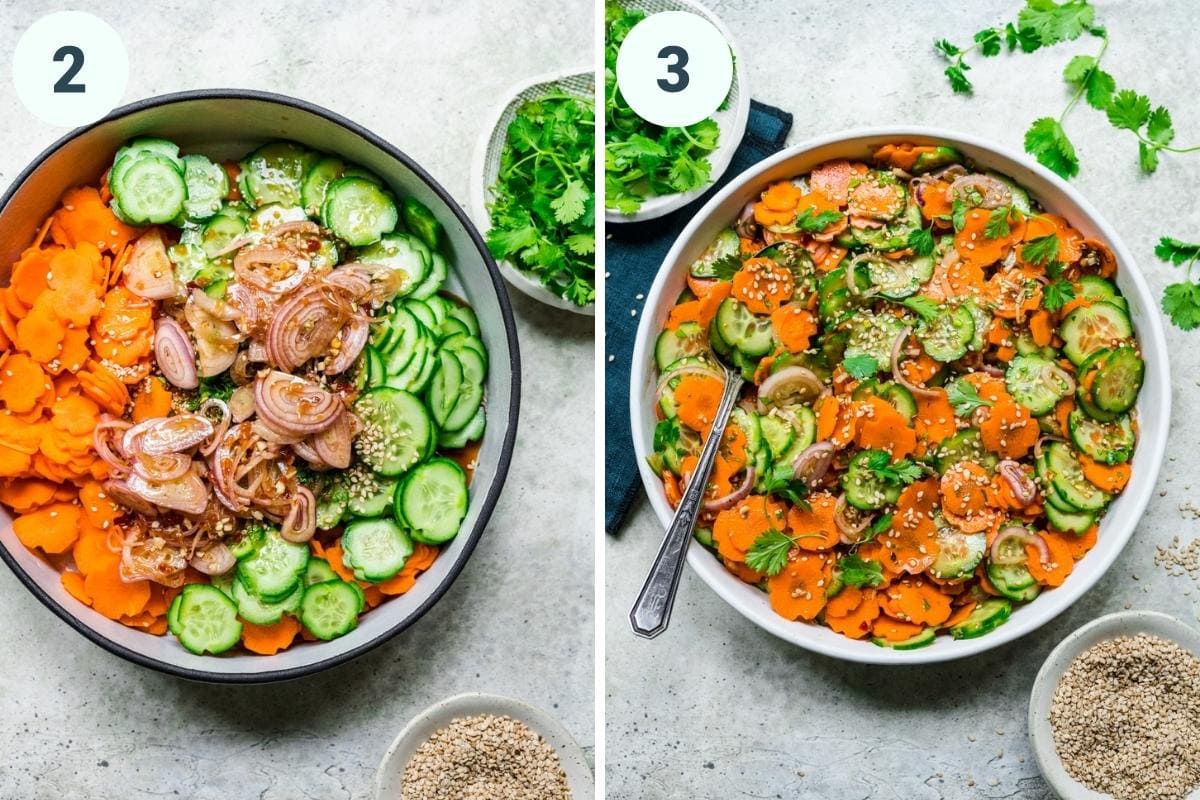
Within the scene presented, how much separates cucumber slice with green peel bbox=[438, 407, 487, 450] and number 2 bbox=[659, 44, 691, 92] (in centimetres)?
89

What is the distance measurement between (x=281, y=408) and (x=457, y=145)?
834 mm

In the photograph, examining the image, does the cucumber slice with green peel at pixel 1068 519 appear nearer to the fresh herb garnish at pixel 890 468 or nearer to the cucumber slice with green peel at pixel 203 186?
the fresh herb garnish at pixel 890 468

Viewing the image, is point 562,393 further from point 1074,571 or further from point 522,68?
point 1074,571

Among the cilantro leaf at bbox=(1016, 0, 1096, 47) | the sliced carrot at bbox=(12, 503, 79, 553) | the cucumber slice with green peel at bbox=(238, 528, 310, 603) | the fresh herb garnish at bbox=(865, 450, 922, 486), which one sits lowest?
the cucumber slice with green peel at bbox=(238, 528, 310, 603)

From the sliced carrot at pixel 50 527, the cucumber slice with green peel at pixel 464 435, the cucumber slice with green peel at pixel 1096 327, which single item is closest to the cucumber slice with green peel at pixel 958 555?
the cucumber slice with green peel at pixel 1096 327

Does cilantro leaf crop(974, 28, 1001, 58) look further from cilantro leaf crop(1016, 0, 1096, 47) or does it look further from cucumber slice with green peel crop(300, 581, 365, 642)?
cucumber slice with green peel crop(300, 581, 365, 642)

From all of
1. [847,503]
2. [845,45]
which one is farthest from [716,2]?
[847,503]

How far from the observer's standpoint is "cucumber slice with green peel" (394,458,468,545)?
2.33m

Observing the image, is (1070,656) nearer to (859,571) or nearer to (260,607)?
(859,571)

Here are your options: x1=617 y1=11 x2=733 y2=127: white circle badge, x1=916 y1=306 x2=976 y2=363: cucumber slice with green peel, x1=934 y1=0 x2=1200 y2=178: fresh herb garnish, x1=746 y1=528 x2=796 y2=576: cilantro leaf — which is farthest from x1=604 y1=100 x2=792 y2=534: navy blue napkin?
x1=916 y1=306 x2=976 y2=363: cucumber slice with green peel

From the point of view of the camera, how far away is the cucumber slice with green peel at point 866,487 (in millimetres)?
2225

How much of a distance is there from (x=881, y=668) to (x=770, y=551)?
59 cm

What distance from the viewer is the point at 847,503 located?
224 centimetres

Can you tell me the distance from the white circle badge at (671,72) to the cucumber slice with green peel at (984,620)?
4.28ft
